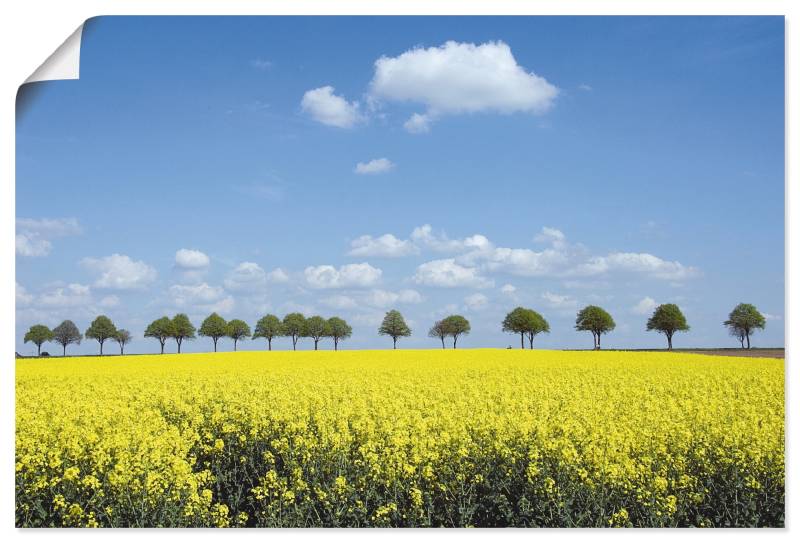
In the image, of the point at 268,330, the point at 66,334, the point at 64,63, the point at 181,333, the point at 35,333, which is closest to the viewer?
the point at 64,63

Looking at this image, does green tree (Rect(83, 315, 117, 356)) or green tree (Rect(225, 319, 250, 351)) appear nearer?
green tree (Rect(83, 315, 117, 356))

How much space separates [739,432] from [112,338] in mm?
7759

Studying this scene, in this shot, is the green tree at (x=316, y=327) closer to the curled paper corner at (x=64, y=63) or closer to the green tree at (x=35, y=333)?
the green tree at (x=35, y=333)

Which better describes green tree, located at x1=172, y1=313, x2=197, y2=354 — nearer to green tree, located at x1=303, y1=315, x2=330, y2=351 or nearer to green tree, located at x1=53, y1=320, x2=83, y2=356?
green tree, located at x1=303, y1=315, x2=330, y2=351

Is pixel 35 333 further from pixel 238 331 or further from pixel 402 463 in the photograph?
pixel 238 331

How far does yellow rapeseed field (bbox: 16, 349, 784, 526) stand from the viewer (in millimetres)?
5164

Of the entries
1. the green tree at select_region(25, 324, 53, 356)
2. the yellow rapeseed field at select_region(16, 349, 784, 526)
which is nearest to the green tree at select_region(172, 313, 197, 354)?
the green tree at select_region(25, 324, 53, 356)

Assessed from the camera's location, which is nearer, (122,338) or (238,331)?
(122,338)

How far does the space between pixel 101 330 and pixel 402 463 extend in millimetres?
5299

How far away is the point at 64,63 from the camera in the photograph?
5754mm

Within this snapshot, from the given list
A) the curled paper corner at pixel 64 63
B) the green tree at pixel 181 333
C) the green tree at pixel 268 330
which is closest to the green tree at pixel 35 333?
the curled paper corner at pixel 64 63

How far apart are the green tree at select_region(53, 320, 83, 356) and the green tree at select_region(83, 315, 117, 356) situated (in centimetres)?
14

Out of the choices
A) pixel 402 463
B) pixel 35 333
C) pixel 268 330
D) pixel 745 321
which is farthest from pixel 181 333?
pixel 745 321

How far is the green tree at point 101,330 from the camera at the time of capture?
25.6 feet
